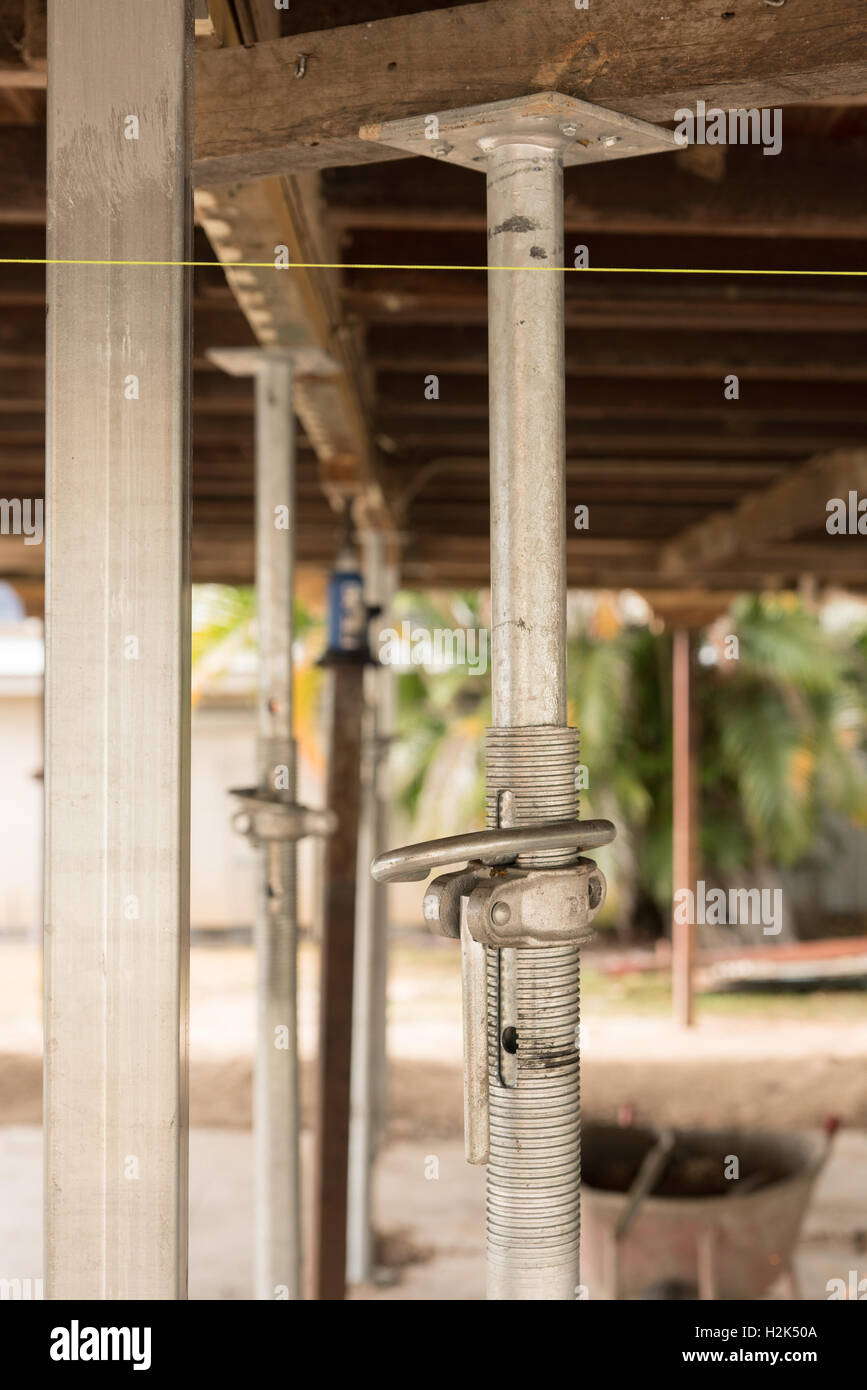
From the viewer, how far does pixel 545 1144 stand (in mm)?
1702

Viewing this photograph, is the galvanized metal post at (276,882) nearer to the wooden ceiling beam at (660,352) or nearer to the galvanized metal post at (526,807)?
the wooden ceiling beam at (660,352)

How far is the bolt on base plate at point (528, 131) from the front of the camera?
5.71 ft

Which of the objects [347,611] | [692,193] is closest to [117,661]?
[692,193]

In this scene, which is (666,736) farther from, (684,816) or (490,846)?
(490,846)

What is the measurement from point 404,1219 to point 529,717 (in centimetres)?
545

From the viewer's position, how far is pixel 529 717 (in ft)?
5.68

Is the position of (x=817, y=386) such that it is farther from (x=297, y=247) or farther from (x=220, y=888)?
(x=220, y=888)

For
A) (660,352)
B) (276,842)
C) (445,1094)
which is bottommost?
(445,1094)

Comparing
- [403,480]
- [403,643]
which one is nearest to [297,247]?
[403,480]

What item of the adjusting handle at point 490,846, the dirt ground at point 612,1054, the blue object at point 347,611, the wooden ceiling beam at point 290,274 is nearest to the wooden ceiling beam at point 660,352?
the wooden ceiling beam at point 290,274

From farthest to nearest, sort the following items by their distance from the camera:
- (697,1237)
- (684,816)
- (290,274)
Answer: (684,816) → (697,1237) → (290,274)

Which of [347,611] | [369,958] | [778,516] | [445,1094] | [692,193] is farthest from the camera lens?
[445,1094]
